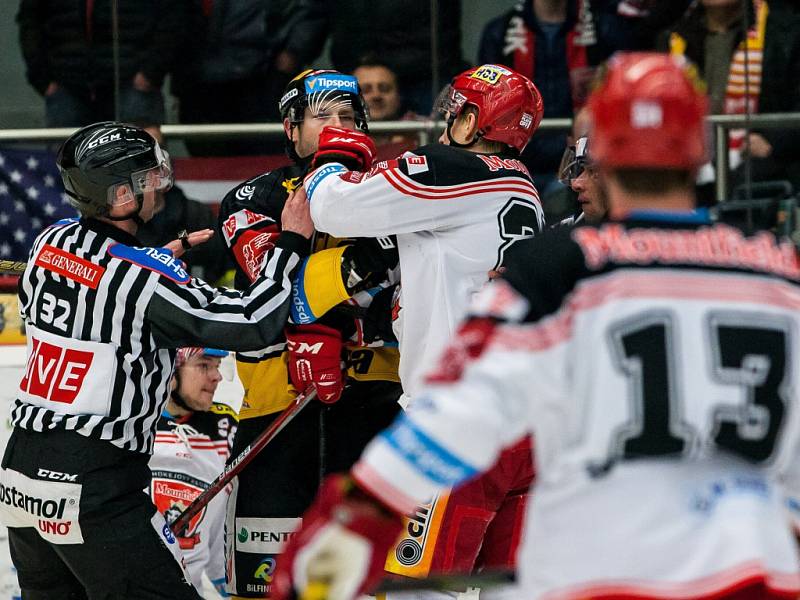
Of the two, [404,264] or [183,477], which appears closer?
[404,264]

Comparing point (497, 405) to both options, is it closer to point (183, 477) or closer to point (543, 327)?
point (543, 327)

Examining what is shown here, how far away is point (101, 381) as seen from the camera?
274 centimetres

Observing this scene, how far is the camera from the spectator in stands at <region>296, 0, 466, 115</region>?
482cm

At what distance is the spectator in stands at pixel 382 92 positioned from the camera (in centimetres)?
479

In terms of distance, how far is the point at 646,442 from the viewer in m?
1.67

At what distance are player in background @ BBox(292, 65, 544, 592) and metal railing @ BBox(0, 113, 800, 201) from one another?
1749 mm

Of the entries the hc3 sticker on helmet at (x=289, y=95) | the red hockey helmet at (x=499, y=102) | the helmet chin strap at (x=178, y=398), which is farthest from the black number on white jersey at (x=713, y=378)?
the helmet chin strap at (x=178, y=398)

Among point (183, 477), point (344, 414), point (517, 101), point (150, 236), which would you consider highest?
point (517, 101)

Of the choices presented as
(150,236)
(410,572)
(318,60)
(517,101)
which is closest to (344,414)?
(410,572)

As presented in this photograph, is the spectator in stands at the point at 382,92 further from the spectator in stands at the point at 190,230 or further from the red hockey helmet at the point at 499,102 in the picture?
the red hockey helmet at the point at 499,102

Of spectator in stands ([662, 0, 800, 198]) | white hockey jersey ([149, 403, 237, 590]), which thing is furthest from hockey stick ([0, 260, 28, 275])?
spectator in stands ([662, 0, 800, 198])

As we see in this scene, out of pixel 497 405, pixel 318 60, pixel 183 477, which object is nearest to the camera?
pixel 497 405

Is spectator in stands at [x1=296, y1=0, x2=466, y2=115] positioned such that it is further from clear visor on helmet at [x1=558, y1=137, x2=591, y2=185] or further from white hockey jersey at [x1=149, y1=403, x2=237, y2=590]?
clear visor on helmet at [x1=558, y1=137, x2=591, y2=185]

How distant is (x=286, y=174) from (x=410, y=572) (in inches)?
38.1
